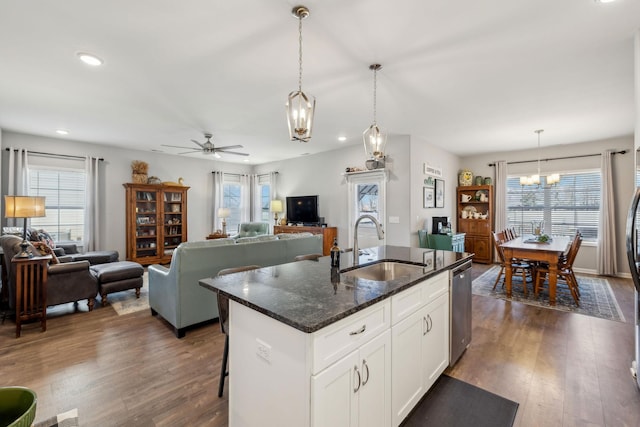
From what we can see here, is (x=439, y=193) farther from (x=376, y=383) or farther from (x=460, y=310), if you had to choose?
(x=376, y=383)

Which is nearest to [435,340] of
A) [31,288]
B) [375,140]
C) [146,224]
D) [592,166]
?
[375,140]

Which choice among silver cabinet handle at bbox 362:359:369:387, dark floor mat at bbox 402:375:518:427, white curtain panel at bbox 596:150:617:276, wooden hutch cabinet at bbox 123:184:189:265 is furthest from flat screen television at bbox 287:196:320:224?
white curtain panel at bbox 596:150:617:276

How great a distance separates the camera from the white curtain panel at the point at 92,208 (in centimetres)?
592

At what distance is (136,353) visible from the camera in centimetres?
267

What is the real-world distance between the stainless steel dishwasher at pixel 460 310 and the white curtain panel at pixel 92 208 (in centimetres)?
691

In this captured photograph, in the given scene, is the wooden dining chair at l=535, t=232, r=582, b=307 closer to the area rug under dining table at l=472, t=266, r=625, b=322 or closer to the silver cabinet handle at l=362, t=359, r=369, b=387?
the area rug under dining table at l=472, t=266, r=625, b=322

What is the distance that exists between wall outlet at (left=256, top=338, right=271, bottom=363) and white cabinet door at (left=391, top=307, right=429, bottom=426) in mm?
719

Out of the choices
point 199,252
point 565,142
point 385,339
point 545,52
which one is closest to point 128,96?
point 199,252

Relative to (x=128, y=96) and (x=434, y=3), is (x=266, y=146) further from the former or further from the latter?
(x=434, y=3)

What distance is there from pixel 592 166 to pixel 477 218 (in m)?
2.35

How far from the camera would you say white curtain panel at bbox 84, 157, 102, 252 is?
5918mm

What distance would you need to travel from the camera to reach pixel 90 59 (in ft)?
8.89

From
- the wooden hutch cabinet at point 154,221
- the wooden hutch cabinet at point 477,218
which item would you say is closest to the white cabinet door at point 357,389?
the wooden hutch cabinet at point 477,218

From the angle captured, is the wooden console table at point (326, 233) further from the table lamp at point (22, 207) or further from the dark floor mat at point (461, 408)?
the table lamp at point (22, 207)
